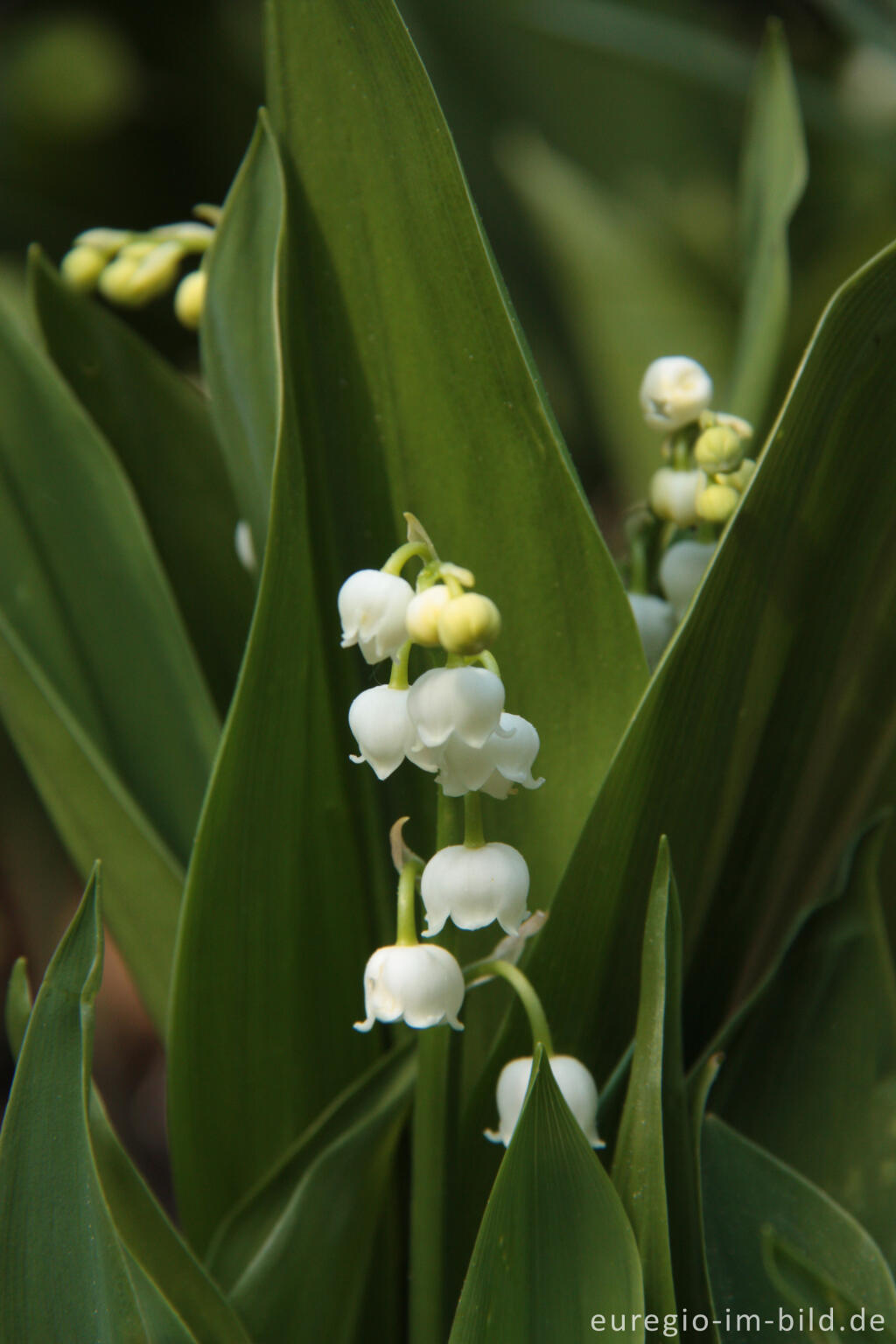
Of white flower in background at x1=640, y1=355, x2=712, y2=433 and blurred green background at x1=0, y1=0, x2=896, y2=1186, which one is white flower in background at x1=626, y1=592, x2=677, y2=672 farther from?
blurred green background at x1=0, y1=0, x2=896, y2=1186

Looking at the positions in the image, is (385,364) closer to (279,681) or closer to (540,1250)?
(279,681)

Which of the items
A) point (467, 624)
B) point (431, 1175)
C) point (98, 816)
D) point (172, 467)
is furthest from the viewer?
point (172, 467)

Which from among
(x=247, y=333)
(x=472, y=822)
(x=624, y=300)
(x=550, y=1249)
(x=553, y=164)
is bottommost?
(x=550, y=1249)

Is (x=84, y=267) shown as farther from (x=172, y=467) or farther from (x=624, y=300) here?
(x=624, y=300)

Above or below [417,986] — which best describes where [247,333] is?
above

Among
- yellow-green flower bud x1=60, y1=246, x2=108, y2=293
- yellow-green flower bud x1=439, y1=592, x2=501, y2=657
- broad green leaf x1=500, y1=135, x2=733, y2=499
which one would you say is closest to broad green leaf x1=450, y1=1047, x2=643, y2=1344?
yellow-green flower bud x1=439, y1=592, x2=501, y2=657

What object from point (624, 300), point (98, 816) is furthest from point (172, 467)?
point (624, 300)

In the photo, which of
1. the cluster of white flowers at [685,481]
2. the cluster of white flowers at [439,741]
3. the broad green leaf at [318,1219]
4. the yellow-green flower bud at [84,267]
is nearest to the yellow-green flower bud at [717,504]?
the cluster of white flowers at [685,481]
